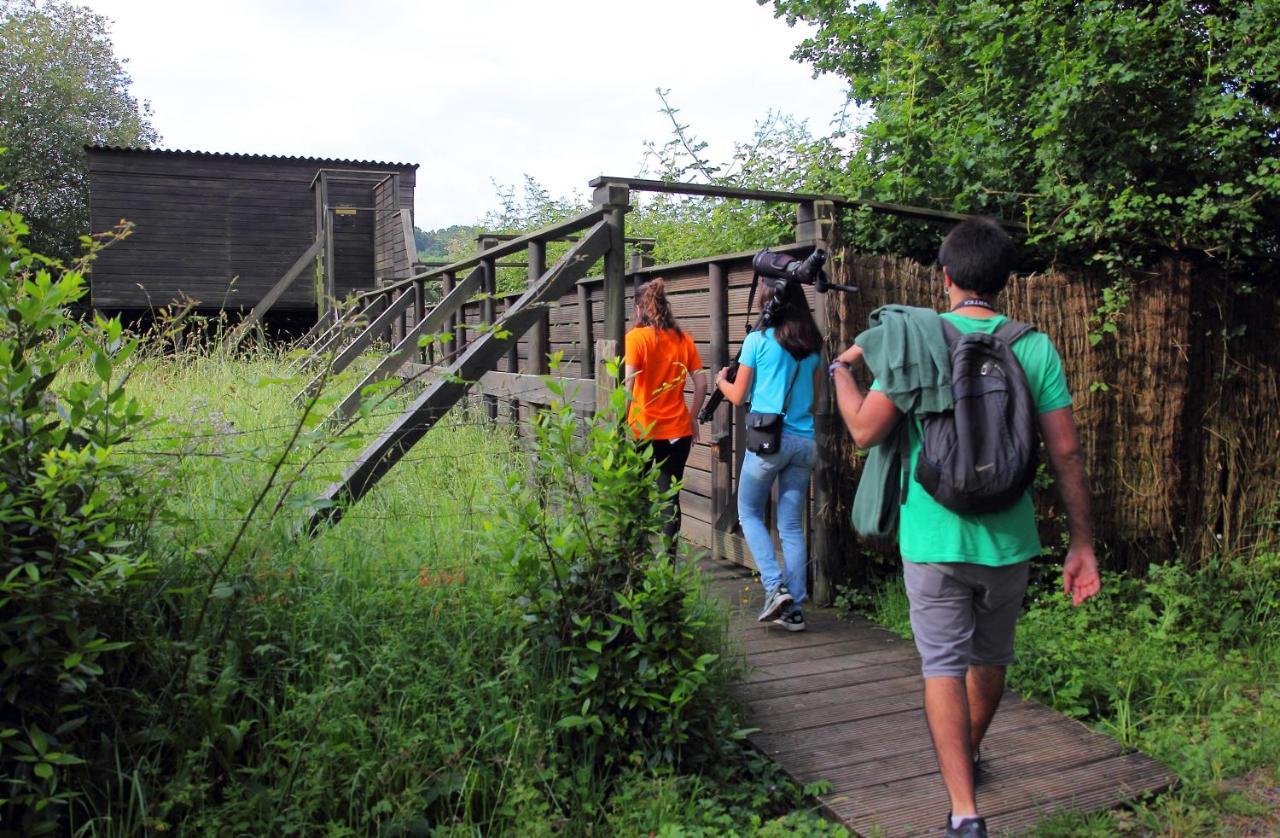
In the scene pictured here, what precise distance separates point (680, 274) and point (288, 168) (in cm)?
1741

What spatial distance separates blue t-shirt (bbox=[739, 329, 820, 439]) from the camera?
4.82 m

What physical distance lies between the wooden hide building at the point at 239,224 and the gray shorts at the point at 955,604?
17.8 meters

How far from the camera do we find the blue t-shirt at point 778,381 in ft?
15.8

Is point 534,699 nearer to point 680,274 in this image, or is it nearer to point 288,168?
point 680,274

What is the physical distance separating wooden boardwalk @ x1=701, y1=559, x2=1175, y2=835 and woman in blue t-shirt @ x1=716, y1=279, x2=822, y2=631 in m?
0.36

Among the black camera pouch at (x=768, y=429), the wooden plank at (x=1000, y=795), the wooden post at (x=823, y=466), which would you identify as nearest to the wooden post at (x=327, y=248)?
the wooden post at (x=823, y=466)

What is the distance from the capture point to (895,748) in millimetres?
3678

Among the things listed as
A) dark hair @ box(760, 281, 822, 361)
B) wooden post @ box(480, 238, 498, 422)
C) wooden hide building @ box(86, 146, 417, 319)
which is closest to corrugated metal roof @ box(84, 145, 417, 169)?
wooden hide building @ box(86, 146, 417, 319)

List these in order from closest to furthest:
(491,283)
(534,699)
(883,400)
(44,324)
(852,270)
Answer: (44,324), (883,400), (534,699), (852,270), (491,283)

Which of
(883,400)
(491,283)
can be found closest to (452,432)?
(491,283)

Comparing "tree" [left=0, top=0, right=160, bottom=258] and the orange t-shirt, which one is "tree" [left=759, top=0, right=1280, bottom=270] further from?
"tree" [left=0, top=0, right=160, bottom=258]

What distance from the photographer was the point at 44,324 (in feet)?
9.43

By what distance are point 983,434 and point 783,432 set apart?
2.00 meters

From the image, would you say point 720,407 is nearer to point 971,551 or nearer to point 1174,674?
point 1174,674
